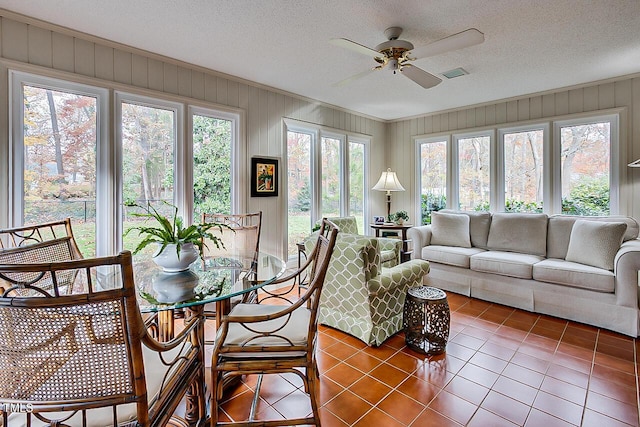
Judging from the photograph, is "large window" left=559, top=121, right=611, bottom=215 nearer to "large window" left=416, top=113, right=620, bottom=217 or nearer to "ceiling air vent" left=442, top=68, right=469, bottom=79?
"large window" left=416, top=113, right=620, bottom=217

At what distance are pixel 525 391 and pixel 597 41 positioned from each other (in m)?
3.05

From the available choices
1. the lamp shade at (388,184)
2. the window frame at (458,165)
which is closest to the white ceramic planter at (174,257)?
the lamp shade at (388,184)

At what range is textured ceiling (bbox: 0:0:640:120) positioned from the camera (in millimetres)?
2379

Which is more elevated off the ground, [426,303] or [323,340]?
[426,303]

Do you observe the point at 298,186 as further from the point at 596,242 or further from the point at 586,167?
the point at 586,167

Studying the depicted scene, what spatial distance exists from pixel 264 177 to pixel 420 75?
2.25m

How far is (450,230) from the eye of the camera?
14.9ft

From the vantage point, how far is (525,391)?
6.95 feet

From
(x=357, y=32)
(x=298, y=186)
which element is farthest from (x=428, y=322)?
(x=298, y=186)

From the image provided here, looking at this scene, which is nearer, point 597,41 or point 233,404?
point 233,404

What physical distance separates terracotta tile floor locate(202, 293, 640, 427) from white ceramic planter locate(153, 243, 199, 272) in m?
0.90

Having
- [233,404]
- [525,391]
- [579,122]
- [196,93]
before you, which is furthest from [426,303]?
[579,122]

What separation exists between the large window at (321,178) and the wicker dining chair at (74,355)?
358 cm

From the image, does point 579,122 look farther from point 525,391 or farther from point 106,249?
point 106,249
